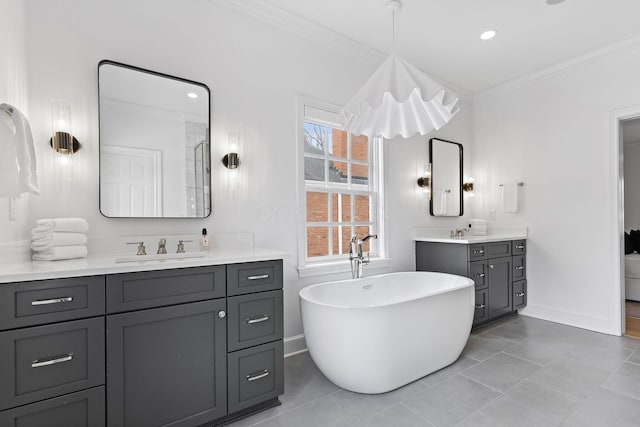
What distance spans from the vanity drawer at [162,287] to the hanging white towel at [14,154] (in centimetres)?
51

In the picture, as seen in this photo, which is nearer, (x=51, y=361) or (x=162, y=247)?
(x=51, y=361)

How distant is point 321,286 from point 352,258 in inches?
18.9

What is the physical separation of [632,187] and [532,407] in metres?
5.98

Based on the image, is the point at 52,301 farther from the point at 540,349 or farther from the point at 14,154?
the point at 540,349

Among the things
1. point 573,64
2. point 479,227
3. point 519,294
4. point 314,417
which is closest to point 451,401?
point 314,417

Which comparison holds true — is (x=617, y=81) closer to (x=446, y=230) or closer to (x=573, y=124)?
(x=573, y=124)

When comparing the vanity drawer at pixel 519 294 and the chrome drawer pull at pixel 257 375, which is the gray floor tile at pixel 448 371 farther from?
the vanity drawer at pixel 519 294

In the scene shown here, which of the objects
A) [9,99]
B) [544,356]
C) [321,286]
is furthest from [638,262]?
[9,99]

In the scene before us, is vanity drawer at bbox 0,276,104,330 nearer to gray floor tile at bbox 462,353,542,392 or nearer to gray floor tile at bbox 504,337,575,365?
gray floor tile at bbox 462,353,542,392

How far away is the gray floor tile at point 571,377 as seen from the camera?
2236mm

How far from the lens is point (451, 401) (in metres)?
2.11

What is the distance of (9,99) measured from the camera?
63.3 inches

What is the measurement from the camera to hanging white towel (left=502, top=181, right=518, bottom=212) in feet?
13.3

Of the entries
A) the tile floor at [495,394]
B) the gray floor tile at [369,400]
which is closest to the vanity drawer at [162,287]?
the tile floor at [495,394]
